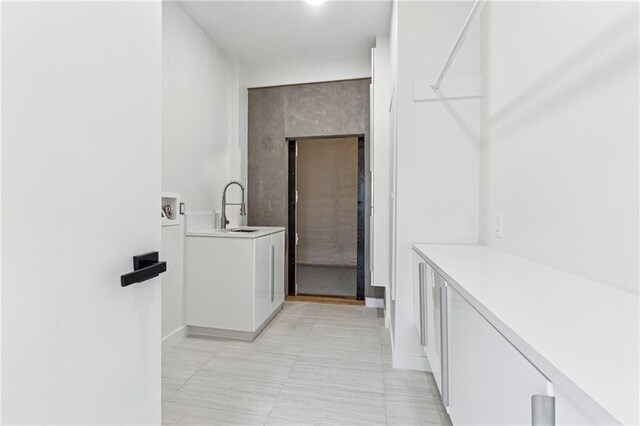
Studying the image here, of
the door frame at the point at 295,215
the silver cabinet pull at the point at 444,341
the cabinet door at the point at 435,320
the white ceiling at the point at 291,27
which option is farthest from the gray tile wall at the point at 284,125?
the silver cabinet pull at the point at 444,341

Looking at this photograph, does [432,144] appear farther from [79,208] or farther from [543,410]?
[79,208]

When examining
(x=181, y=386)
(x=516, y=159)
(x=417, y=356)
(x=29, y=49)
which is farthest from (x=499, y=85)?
(x=181, y=386)

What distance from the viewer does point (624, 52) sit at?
0.86 metres

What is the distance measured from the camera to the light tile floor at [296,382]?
1575 millimetres

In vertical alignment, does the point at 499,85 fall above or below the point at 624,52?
above

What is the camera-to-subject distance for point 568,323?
0.60 metres

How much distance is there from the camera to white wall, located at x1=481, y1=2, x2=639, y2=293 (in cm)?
85

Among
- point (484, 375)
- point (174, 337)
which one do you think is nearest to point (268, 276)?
point (174, 337)

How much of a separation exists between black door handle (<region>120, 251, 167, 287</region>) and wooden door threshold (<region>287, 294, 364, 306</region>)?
2868mm

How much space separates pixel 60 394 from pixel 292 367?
1634mm

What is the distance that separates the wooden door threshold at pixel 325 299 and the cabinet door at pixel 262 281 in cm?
85

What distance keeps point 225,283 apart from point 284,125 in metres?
2.00

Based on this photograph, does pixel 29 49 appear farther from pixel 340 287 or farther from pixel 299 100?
pixel 340 287

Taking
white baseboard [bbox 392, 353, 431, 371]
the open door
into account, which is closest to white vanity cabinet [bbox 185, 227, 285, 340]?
white baseboard [bbox 392, 353, 431, 371]
